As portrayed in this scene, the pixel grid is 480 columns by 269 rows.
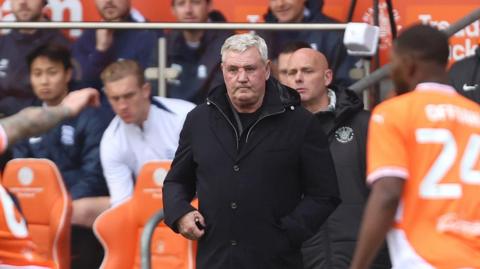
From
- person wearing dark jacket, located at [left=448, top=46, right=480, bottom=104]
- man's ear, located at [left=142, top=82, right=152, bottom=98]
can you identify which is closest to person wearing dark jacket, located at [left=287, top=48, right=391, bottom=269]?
person wearing dark jacket, located at [left=448, top=46, right=480, bottom=104]

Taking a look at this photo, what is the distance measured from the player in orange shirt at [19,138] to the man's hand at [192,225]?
709 millimetres

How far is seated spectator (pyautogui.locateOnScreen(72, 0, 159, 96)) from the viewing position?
26.6 feet

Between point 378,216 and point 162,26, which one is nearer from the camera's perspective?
point 378,216

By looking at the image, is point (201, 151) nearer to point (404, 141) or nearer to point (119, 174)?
point (404, 141)

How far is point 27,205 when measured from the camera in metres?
8.12

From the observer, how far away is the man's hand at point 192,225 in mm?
6035

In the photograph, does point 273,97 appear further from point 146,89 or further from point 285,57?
point 146,89

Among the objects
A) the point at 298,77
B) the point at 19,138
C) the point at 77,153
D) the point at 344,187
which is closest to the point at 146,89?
the point at 77,153

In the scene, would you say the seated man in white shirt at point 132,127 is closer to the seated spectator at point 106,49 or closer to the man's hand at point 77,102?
the seated spectator at point 106,49

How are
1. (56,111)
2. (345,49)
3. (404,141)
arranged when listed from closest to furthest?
(404,141) → (56,111) → (345,49)

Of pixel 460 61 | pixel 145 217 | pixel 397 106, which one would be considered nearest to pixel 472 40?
pixel 460 61

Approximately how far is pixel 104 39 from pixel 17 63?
0.59 m

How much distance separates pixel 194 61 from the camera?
805 centimetres

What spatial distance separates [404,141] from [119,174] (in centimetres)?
332
